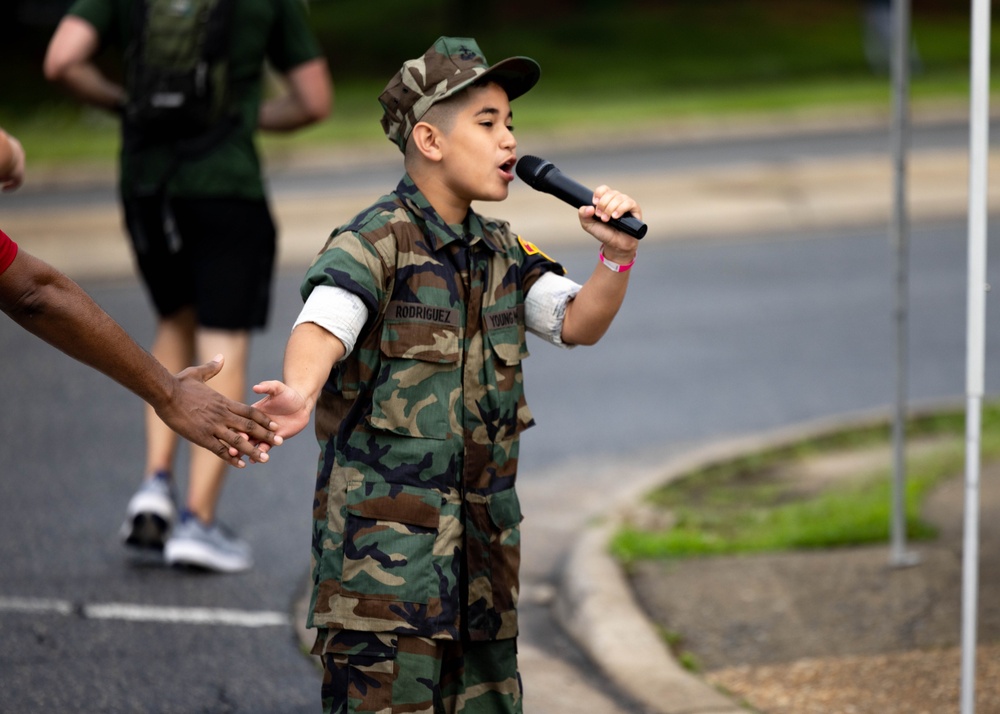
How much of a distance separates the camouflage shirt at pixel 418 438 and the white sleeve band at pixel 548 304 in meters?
0.11

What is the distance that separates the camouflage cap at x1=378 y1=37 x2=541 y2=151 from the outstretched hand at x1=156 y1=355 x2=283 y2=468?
0.71 meters

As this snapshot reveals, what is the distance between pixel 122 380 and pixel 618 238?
3.53ft

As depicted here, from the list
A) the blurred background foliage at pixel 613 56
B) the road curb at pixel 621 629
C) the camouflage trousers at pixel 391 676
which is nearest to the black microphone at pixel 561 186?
the camouflage trousers at pixel 391 676

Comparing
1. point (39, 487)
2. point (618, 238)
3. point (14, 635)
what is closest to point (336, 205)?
point (39, 487)

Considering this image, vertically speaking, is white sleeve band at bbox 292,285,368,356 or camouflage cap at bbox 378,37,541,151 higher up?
camouflage cap at bbox 378,37,541,151

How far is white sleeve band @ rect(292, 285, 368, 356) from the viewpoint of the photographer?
279 centimetres

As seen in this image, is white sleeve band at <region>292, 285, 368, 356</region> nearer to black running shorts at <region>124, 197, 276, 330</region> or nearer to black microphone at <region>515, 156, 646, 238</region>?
black microphone at <region>515, 156, 646, 238</region>

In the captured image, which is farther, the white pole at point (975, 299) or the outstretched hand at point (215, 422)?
the white pole at point (975, 299)

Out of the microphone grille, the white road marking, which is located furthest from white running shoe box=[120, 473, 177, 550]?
the microphone grille

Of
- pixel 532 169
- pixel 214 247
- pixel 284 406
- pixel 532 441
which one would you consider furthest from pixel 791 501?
pixel 284 406

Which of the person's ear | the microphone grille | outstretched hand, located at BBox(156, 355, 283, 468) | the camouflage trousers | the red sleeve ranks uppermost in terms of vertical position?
the person's ear

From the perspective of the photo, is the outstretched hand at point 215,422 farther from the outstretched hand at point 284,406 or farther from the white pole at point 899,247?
the white pole at point 899,247

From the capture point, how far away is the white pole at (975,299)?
3369mm

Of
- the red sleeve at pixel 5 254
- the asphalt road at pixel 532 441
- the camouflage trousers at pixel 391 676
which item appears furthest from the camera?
the asphalt road at pixel 532 441
